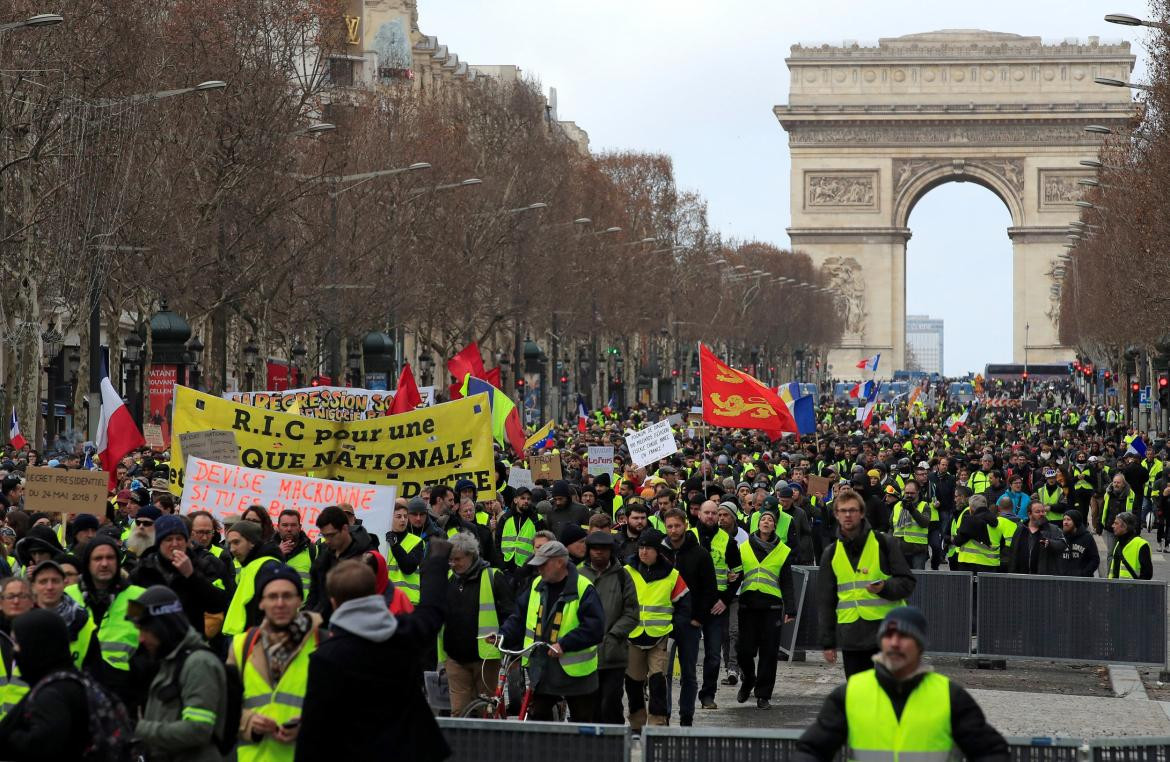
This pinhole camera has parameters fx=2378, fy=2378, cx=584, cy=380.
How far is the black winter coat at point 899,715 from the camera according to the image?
7.23 m

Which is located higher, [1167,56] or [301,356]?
[1167,56]

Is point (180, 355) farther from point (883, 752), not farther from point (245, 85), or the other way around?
point (883, 752)

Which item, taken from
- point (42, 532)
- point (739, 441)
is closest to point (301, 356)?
point (739, 441)

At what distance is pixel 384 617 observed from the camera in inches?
301

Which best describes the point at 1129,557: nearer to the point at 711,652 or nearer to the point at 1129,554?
the point at 1129,554

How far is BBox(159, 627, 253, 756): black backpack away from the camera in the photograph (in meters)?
7.89

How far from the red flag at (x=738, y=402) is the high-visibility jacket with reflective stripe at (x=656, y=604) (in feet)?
41.4

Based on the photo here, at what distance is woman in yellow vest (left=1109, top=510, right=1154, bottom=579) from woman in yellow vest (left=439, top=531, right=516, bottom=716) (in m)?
6.53

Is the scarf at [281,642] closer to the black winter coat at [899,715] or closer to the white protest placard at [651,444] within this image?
the black winter coat at [899,715]

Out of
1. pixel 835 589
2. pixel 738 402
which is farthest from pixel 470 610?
pixel 738 402

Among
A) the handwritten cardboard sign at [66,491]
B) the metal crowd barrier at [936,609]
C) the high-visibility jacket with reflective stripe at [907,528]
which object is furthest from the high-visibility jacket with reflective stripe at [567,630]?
the high-visibility jacket with reflective stripe at [907,528]

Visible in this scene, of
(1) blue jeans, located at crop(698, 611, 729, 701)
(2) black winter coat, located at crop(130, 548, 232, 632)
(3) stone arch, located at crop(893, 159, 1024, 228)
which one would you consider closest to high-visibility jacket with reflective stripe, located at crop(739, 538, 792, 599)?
(1) blue jeans, located at crop(698, 611, 729, 701)

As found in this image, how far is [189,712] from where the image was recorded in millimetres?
7777

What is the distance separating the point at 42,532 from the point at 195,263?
2255 centimetres
